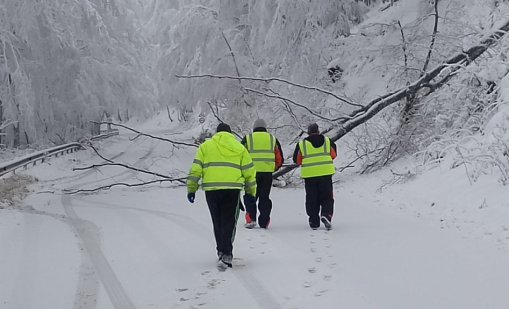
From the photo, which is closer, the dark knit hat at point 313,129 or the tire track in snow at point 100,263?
the tire track in snow at point 100,263

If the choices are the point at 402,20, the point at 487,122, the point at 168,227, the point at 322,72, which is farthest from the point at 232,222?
the point at 402,20

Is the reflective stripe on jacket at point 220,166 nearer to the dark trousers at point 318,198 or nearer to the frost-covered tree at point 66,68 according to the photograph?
the dark trousers at point 318,198

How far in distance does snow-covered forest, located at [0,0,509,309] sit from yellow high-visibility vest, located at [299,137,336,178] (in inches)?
34.4

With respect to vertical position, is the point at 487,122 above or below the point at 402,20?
below

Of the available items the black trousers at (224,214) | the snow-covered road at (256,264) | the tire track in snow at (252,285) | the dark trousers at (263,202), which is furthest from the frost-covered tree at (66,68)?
the black trousers at (224,214)

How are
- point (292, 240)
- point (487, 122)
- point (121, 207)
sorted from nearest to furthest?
1. point (292, 240)
2. point (487, 122)
3. point (121, 207)

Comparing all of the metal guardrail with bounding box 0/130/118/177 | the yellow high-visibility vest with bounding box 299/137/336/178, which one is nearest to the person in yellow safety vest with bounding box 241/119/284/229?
the yellow high-visibility vest with bounding box 299/137/336/178

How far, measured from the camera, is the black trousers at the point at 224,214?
20.2 ft

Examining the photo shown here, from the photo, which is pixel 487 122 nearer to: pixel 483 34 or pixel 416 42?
pixel 483 34

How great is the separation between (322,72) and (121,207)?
874 cm

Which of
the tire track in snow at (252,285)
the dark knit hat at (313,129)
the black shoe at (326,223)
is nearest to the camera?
the tire track in snow at (252,285)

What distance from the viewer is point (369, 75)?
59.6ft

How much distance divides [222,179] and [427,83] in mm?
8002

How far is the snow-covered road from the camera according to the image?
4.98 meters
